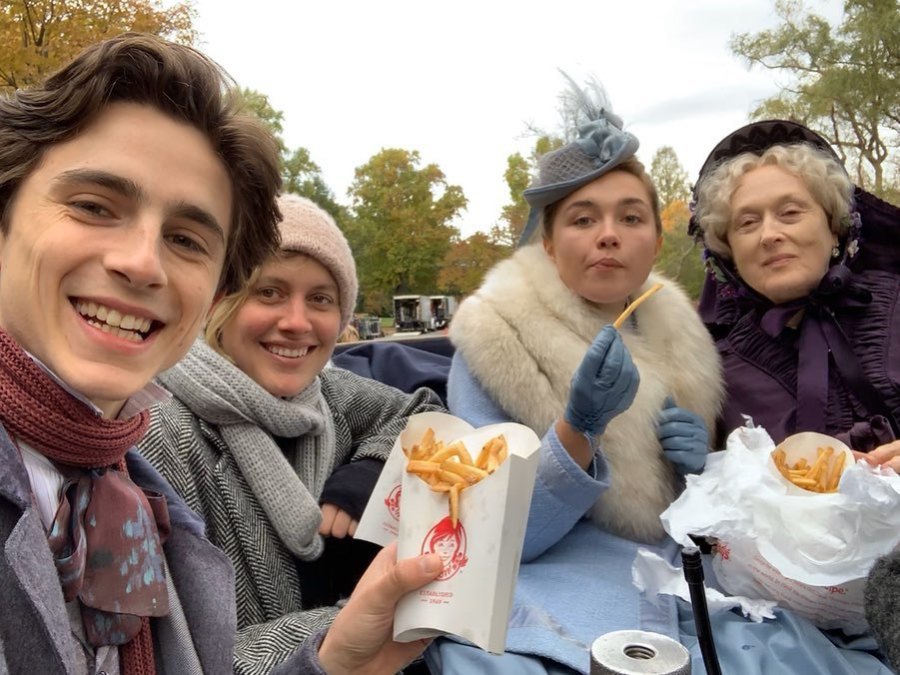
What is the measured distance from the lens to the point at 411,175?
29766mm

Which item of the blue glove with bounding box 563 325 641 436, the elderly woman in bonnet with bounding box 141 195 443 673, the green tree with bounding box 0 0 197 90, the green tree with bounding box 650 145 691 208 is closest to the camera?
the elderly woman in bonnet with bounding box 141 195 443 673

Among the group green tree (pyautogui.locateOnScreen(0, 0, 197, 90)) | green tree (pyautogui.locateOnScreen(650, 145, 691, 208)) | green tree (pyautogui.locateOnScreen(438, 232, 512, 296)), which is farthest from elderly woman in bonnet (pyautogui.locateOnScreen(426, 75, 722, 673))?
green tree (pyautogui.locateOnScreen(650, 145, 691, 208))

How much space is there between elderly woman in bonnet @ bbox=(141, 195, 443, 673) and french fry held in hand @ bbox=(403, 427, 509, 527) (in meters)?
0.76

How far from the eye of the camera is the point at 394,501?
1.55 m

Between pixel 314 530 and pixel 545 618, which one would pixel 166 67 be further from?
pixel 545 618

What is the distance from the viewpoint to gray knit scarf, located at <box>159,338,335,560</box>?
2057 mm

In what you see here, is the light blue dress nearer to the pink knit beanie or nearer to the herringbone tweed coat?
the herringbone tweed coat

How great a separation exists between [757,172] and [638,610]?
1.74 meters

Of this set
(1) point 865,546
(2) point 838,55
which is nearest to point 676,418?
(1) point 865,546

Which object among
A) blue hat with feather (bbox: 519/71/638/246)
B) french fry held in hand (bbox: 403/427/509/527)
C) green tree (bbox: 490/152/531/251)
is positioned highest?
green tree (bbox: 490/152/531/251)

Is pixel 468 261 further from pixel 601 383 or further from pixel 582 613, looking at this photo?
pixel 582 613

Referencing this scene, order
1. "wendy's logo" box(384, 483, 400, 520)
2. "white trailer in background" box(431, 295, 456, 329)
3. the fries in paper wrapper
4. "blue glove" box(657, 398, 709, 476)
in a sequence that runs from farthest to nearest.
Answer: "white trailer in background" box(431, 295, 456, 329), "blue glove" box(657, 398, 709, 476), "wendy's logo" box(384, 483, 400, 520), the fries in paper wrapper

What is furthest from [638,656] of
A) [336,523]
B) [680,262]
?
[680,262]

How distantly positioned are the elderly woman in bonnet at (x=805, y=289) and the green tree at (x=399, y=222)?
25.9m
